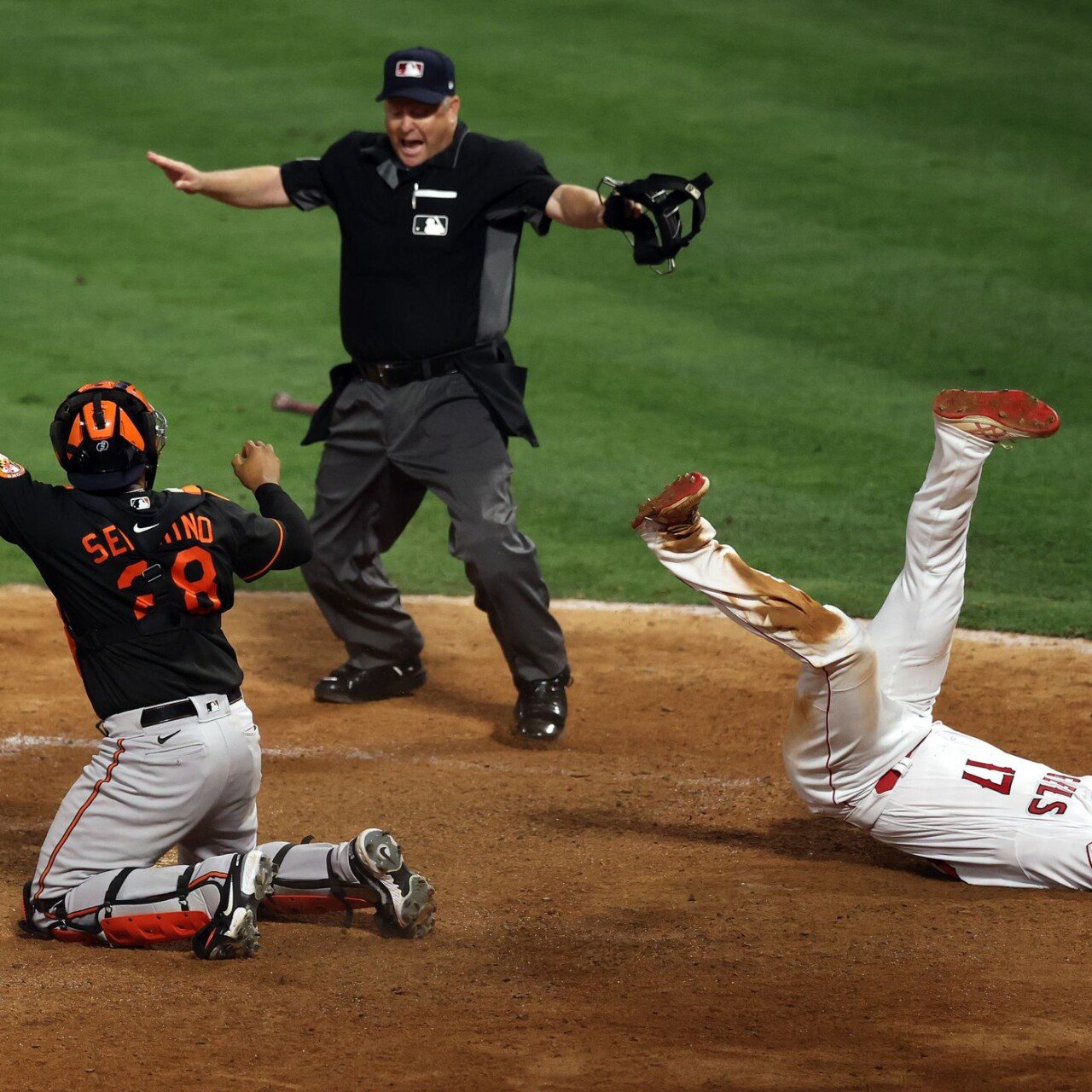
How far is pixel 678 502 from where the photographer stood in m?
4.55

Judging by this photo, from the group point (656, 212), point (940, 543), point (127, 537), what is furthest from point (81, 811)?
point (656, 212)

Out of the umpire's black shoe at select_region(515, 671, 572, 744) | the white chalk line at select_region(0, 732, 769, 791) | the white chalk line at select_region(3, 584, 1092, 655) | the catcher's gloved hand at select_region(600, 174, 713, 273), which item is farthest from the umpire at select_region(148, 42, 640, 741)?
the white chalk line at select_region(3, 584, 1092, 655)

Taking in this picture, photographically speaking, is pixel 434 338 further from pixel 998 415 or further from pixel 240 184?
pixel 998 415

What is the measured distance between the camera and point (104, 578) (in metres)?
4.36

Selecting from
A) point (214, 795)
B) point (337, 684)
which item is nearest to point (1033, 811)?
point (214, 795)

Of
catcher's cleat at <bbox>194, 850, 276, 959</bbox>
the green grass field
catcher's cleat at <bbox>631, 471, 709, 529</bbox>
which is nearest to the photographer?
catcher's cleat at <bbox>194, 850, 276, 959</bbox>

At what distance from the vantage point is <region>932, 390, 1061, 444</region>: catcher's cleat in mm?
4863

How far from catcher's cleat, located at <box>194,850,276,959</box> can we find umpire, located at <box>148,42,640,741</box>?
2.11 m

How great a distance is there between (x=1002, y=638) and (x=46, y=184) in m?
9.14

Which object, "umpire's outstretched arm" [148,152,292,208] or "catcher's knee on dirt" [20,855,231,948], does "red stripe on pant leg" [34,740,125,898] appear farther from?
"umpire's outstretched arm" [148,152,292,208]

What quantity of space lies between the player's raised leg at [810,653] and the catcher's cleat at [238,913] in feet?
4.28

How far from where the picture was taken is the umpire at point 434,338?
20.8 feet

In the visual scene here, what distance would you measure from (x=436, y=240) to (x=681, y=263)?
256 inches

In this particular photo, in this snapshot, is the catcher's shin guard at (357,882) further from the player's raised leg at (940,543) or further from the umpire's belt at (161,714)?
the player's raised leg at (940,543)
